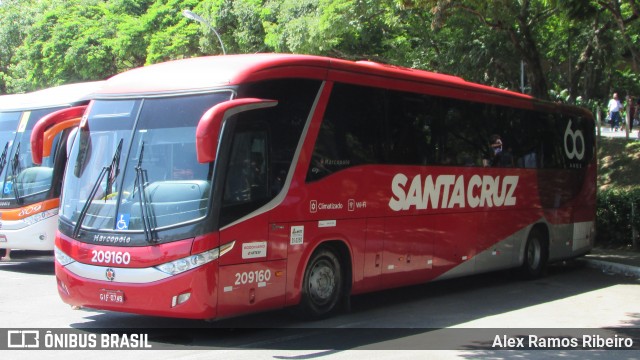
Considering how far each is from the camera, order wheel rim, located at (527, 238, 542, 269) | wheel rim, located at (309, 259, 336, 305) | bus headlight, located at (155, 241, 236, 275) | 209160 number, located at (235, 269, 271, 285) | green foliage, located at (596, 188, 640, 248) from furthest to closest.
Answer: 1. green foliage, located at (596, 188, 640, 248)
2. wheel rim, located at (527, 238, 542, 269)
3. wheel rim, located at (309, 259, 336, 305)
4. 209160 number, located at (235, 269, 271, 285)
5. bus headlight, located at (155, 241, 236, 275)

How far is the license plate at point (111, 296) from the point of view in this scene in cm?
808

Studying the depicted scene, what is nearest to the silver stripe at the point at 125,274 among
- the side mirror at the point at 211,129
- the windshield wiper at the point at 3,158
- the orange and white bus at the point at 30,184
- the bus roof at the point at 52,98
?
the side mirror at the point at 211,129

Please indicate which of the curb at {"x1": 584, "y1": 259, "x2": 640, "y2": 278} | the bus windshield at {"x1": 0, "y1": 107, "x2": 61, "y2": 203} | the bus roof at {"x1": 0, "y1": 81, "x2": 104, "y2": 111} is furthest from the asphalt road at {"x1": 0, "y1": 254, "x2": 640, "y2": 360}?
the bus roof at {"x1": 0, "y1": 81, "x2": 104, "y2": 111}

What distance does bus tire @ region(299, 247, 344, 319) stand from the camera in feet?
31.0

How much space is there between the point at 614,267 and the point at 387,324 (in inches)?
321

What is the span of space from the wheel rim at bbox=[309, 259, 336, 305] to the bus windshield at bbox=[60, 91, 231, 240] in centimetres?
224

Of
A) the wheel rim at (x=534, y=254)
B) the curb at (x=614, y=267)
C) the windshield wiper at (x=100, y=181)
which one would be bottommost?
the curb at (x=614, y=267)

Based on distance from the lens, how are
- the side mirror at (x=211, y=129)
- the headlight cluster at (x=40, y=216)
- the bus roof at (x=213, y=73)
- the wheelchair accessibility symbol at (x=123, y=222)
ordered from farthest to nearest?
the headlight cluster at (x=40, y=216) < the bus roof at (x=213, y=73) < the wheelchair accessibility symbol at (x=123, y=222) < the side mirror at (x=211, y=129)

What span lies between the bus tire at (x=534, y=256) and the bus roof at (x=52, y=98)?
9285 millimetres

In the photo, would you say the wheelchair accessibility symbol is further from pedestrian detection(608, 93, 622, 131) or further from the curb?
pedestrian detection(608, 93, 622, 131)

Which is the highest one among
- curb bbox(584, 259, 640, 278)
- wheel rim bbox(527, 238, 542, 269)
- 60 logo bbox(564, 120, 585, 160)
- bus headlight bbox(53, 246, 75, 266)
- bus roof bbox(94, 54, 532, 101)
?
bus roof bbox(94, 54, 532, 101)

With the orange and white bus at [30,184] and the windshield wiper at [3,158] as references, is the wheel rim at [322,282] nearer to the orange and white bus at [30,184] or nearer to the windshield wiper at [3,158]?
the orange and white bus at [30,184]

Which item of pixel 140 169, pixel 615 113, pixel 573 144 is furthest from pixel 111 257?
pixel 615 113

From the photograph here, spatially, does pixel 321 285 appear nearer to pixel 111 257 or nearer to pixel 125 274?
pixel 125 274
